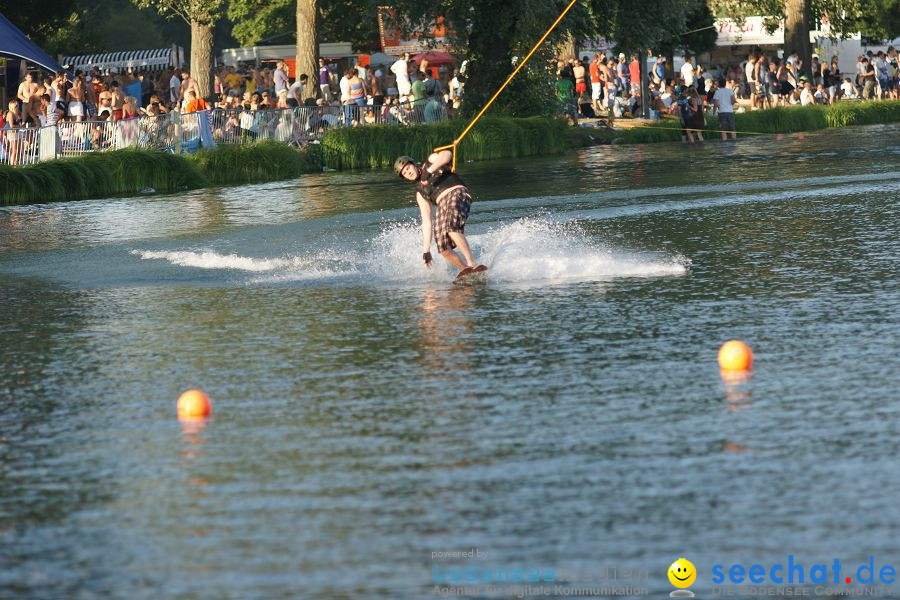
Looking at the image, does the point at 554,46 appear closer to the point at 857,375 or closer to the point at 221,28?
the point at 857,375

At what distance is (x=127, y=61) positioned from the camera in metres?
53.7

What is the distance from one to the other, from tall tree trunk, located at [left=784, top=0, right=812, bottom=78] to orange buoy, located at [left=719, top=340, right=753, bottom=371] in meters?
41.4

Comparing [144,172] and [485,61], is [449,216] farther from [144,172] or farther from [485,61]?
[485,61]

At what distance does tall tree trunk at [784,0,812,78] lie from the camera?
50406 millimetres

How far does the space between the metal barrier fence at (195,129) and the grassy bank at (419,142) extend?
25.6 inches

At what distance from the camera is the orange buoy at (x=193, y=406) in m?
9.96

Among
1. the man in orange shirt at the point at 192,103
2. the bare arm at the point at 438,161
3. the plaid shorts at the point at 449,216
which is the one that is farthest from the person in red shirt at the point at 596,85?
the plaid shorts at the point at 449,216

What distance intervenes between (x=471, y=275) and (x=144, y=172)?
1509 cm

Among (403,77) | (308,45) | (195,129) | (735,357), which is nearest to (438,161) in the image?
(735,357)

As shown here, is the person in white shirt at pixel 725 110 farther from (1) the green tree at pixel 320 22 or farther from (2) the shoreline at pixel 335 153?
(1) the green tree at pixel 320 22

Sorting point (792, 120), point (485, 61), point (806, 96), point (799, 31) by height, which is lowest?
point (792, 120)

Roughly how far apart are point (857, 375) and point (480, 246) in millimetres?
8858

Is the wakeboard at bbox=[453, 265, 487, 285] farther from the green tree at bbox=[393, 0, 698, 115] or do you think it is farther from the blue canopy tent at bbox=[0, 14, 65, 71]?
the green tree at bbox=[393, 0, 698, 115]

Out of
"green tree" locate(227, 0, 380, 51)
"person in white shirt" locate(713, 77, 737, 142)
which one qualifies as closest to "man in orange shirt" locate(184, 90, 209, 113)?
"person in white shirt" locate(713, 77, 737, 142)
